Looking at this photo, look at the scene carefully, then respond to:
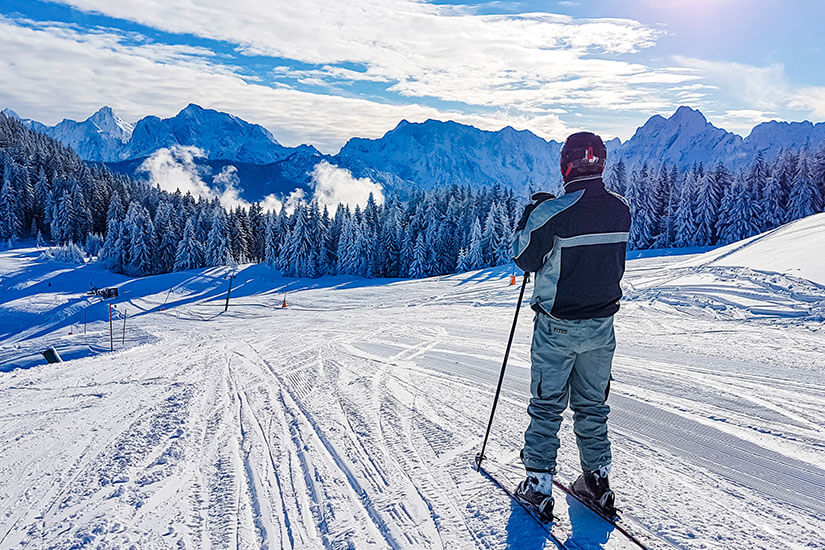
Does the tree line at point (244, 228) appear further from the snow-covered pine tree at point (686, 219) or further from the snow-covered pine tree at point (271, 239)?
the snow-covered pine tree at point (686, 219)

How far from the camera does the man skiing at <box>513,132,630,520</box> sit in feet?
10.4

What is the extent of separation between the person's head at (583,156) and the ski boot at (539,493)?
85.4 inches

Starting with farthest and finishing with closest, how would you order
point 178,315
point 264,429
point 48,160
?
point 48,160, point 178,315, point 264,429

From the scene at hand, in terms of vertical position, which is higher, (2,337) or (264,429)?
(264,429)

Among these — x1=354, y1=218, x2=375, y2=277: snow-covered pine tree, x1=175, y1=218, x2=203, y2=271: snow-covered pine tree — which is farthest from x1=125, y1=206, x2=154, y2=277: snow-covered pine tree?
x1=354, y1=218, x2=375, y2=277: snow-covered pine tree

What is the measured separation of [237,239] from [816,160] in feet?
262

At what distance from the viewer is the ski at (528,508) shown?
9.82ft

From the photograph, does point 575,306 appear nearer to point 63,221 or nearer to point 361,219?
point 361,219

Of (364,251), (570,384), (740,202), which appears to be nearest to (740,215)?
(740,202)

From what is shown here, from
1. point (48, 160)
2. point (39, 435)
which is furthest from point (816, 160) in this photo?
point (48, 160)

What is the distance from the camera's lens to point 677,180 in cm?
6288

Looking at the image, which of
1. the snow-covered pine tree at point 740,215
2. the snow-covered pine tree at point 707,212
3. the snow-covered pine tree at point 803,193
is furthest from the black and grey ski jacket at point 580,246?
the snow-covered pine tree at point 803,193

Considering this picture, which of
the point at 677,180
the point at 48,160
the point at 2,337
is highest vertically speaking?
the point at 48,160

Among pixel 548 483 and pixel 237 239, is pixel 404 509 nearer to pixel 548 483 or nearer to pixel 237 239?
pixel 548 483
